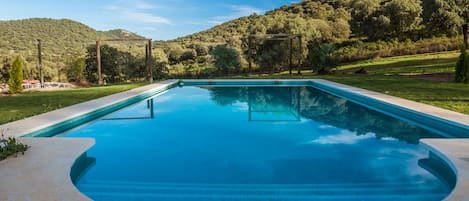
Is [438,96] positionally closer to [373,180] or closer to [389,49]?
[373,180]

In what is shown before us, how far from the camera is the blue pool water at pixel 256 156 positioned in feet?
9.62

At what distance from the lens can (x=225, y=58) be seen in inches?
718

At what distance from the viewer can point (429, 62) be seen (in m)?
16.0

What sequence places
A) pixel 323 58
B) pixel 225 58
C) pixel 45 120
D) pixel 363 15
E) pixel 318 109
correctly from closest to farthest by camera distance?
pixel 45 120 → pixel 318 109 → pixel 323 58 → pixel 225 58 → pixel 363 15

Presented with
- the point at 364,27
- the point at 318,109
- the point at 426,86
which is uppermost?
the point at 364,27

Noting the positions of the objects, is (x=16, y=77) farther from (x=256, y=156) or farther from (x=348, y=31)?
(x=348, y=31)

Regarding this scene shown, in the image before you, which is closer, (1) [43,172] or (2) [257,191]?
(1) [43,172]

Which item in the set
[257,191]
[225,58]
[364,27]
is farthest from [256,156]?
[364,27]

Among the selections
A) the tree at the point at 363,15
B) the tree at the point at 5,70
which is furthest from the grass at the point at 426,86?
the tree at the point at 5,70

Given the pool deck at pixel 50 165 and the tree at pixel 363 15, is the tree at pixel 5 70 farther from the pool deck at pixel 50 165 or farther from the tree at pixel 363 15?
the tree at pixel 363 15

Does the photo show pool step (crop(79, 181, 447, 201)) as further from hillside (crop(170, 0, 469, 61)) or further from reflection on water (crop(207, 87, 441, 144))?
hillside (crop(170, 0, 469, 61))

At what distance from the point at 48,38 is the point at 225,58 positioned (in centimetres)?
1679

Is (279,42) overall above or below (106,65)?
above

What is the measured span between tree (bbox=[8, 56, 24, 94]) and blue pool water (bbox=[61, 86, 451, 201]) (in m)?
3.40
